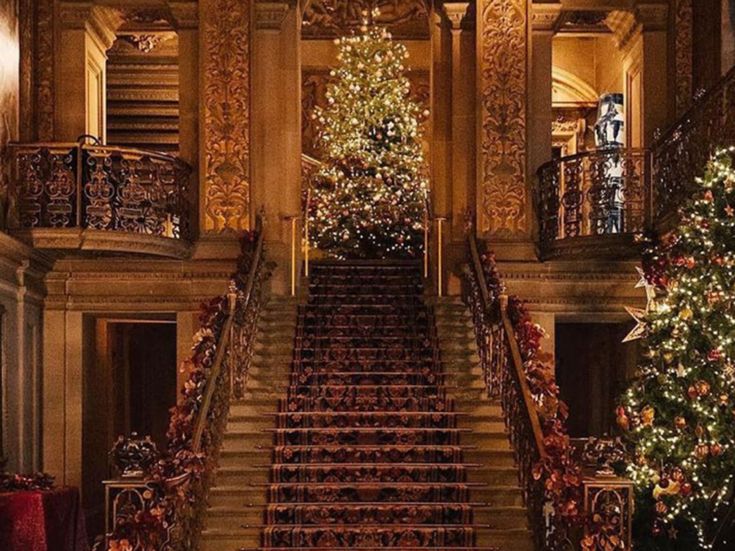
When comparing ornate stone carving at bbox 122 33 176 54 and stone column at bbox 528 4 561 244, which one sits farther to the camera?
ornate stone carving at bbox 122 33 176 54

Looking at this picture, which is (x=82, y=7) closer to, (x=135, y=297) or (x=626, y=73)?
(x=135, y=297)

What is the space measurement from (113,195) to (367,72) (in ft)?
20.8

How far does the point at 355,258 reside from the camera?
18953 millimetres

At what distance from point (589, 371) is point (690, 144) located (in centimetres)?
742

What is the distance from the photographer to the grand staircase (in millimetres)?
12023

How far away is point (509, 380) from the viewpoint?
→ 13055 mm

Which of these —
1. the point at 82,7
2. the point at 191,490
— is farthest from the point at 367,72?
the point at 191,490

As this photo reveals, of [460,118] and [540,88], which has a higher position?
[540,88]

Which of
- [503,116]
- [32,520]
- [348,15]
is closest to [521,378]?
[32,520]

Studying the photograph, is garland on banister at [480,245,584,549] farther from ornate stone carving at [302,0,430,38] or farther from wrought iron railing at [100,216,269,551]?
ornate stone carving at [302,0,430,38]

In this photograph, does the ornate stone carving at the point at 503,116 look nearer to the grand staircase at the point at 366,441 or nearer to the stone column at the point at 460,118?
the stone column at the point at 460,118

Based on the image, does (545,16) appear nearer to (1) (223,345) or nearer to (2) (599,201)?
(2) (599,201)

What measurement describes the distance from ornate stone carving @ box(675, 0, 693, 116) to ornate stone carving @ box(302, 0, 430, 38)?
585 centimetres

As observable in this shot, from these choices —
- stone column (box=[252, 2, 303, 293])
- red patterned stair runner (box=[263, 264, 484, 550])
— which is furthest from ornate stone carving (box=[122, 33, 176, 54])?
red patterned stair runner (box=[263, 264, 484, 550])
